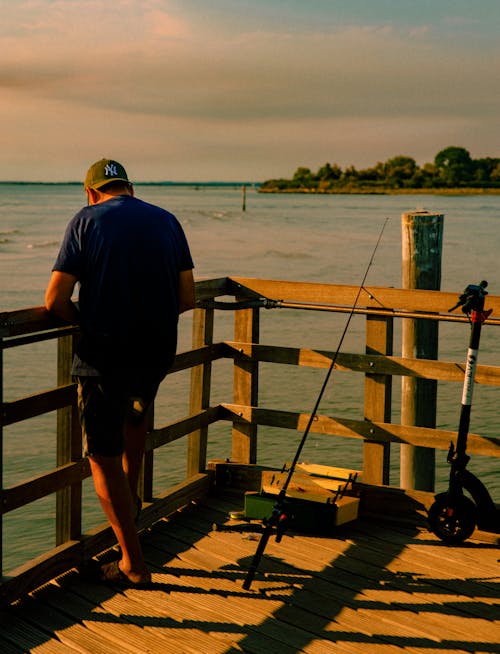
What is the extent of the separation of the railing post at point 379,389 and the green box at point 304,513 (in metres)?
0.38

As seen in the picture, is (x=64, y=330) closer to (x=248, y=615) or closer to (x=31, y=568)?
(x=31, y=568)

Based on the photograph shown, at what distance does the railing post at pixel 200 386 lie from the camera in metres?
4.35

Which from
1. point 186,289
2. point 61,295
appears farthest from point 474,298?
point 61,295

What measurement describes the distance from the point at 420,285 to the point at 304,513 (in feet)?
4.46

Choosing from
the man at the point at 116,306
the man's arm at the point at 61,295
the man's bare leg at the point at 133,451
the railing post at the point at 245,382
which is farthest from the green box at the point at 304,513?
the man's arm at the point at 61,295

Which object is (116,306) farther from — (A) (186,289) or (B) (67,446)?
(B) (67,446)

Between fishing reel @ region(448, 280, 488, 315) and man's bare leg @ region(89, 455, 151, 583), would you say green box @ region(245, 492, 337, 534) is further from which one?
fishing reel @ region(448, 280, 488, 315)

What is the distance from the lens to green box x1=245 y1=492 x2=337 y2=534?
3963mm

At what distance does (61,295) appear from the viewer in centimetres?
302

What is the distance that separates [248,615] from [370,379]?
1.36 metres

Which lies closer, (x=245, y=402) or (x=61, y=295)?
(x=61, y=295)

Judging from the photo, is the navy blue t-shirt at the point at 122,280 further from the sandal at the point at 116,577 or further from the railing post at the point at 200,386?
the railing post at the point at 200,386

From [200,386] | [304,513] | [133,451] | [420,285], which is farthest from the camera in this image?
[420,285]

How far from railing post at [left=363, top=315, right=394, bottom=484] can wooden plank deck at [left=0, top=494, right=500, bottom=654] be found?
0.36 meters
